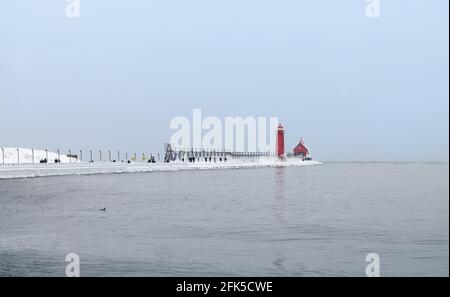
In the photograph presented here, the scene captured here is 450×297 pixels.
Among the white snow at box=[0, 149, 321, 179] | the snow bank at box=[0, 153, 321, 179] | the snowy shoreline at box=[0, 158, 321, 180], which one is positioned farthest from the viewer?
the white snow at box=[0, 149, 321, 179]

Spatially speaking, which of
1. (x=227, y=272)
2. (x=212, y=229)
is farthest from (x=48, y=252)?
(x=212, y=229)

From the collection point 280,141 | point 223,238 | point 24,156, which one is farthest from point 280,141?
point 223,238

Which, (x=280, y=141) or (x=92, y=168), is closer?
(x=92, y=168)

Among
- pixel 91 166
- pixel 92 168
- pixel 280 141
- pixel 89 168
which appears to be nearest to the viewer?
pixel 89 168

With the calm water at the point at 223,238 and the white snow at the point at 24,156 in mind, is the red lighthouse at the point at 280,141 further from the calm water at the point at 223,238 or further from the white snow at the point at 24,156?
the calm water at the point at 223,238

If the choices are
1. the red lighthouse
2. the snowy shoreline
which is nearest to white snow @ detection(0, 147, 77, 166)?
the snowy shoreline

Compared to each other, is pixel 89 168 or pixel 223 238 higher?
pixel 223 238

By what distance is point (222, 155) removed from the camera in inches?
7594

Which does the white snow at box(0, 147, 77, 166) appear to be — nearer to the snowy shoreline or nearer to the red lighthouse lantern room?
the snowy shoreline

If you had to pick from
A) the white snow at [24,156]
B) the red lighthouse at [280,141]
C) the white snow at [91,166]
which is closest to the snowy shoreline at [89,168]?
the white snow at [91,166]

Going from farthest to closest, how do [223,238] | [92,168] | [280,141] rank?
1. [280,141]
2. [92,168]
3. [223,238]

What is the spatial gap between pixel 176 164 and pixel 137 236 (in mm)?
108525

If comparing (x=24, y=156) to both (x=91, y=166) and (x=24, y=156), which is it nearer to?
(x=24, y=156)
